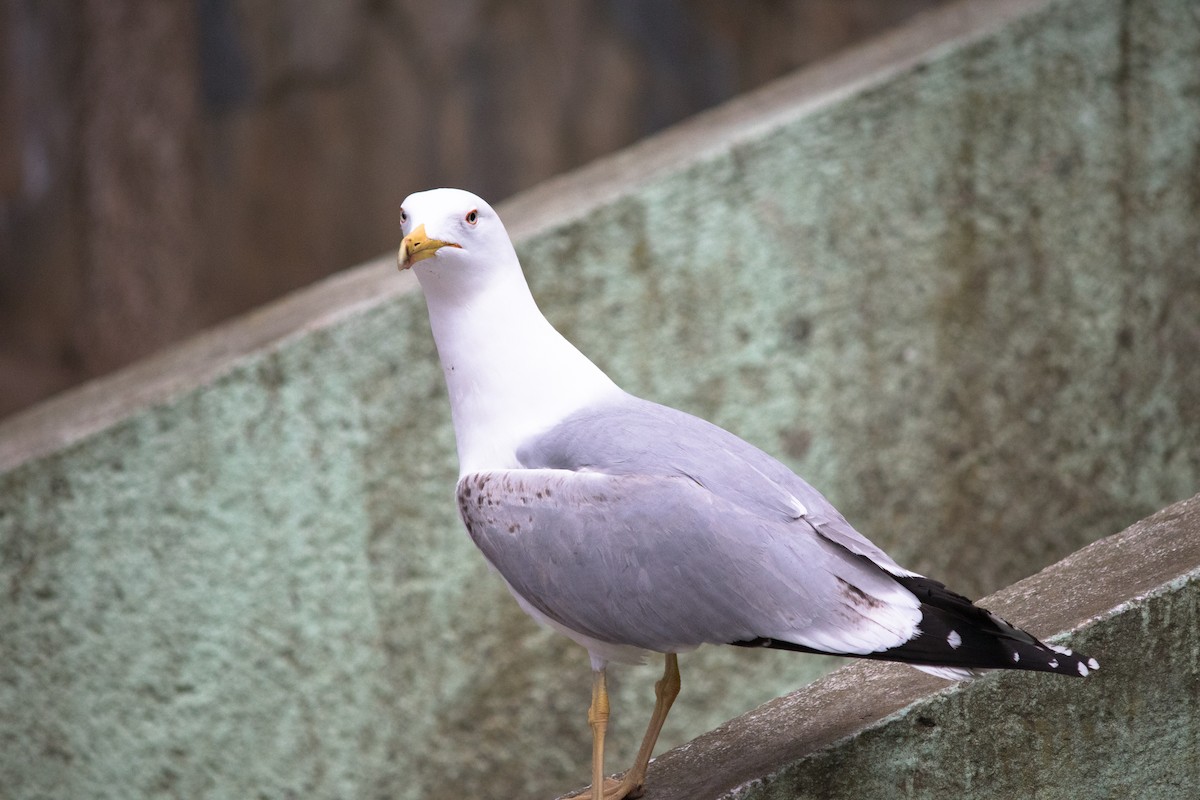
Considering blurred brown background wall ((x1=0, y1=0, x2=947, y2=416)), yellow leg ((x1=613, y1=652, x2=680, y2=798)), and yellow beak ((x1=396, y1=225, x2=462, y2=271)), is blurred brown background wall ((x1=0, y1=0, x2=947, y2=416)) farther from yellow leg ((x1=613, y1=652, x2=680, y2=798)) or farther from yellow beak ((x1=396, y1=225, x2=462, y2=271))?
yellow leg ((x1=613, y1=652, x2=680, y2=798))

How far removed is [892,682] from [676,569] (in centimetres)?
44

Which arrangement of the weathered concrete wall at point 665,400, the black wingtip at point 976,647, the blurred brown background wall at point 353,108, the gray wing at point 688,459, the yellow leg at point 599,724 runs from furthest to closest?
the blurred brown background wall at point 353,108 < the weathered concrete wall at point 665,400 < the yellow leg at point 599,724 < the gray wing at point 688,459 < the black wingtip at point 976,647

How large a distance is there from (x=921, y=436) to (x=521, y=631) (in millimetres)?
954

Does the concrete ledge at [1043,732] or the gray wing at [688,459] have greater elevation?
the gray wing at [688,459]

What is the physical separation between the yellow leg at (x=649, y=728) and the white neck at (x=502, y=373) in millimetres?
321

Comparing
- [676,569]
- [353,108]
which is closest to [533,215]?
[676,569]

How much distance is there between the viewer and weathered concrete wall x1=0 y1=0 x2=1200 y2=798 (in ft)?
9.32

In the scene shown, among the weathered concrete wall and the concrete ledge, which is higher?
the weathered concrete wall

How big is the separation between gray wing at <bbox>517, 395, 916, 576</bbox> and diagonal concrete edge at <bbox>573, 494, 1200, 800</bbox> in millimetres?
249

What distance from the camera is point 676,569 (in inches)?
66.2

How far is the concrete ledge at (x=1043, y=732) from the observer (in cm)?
181

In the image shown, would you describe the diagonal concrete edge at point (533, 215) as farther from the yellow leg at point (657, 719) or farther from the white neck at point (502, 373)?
the yellow leg at point (657, 719)

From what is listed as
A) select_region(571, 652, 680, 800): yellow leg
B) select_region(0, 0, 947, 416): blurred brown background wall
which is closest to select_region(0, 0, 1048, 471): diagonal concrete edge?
select_region(571, 652, 680, 800): yellow leg

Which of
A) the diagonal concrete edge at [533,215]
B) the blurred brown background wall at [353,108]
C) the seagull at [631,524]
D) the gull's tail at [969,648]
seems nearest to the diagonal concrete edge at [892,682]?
the seagull at [631,524]
